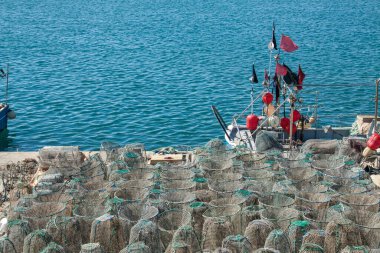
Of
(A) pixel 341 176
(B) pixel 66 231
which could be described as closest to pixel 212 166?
(A) pixel 341 176

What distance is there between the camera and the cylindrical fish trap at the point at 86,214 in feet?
51.0

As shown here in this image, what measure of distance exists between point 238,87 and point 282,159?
23796mm

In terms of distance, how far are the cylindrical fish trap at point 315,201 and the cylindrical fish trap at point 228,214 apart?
168cm

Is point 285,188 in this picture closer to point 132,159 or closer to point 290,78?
point 132,159

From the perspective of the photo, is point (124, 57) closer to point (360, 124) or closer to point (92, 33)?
point (92, 33)

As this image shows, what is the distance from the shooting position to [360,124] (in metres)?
27.2

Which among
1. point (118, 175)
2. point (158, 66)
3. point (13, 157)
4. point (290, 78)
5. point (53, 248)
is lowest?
point (13, 157)

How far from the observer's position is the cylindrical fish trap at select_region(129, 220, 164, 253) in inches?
571

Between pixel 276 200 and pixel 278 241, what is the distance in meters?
2.92

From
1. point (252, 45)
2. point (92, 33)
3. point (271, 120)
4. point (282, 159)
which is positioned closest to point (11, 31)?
point (92, 33)

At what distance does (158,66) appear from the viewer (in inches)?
2028

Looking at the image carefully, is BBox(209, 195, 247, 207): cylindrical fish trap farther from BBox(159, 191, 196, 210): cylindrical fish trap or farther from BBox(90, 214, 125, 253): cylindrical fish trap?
BBox(90, 214, 125, 253): cylindrical fish trap

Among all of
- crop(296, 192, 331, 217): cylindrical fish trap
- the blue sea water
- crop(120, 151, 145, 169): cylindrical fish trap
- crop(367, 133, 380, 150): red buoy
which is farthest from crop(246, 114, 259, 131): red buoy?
crop(296, 192, 331, 217): cylindrical fish trap

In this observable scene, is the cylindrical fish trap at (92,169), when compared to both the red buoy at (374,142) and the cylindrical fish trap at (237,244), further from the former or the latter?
the red buoy at (374,142)
